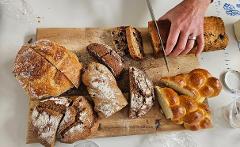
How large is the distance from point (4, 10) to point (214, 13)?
881 mm

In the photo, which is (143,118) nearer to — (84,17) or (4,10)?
(84,17)

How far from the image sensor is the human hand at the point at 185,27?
1.24 metres

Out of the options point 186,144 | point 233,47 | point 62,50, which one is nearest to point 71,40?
point 62,50

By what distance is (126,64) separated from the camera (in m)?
1.30

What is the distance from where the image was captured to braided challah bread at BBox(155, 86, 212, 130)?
3.88 feet

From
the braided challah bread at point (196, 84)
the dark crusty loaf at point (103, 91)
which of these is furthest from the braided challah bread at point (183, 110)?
the dark crusty loaf at point (103, 91)

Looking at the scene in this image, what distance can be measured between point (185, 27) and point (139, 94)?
0.30 m

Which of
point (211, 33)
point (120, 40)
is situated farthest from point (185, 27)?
point (120, 40)

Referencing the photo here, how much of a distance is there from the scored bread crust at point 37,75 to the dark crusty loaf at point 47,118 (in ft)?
0.13

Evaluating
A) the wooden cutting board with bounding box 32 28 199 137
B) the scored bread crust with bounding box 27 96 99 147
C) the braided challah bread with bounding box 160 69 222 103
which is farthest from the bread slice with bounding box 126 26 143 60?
the scored bread crust with bounding box 27 96 99 147

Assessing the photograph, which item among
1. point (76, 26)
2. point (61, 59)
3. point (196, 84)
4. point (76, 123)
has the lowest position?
point (76, 123)

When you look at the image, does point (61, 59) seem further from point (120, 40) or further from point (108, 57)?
point (120, 40)

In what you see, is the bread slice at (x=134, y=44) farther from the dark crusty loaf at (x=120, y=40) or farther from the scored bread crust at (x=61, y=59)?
the scored bread crust at (x=61, y=59)

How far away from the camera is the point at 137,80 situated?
117cm
